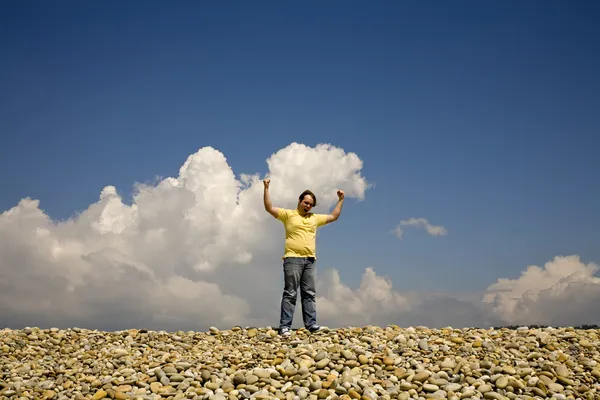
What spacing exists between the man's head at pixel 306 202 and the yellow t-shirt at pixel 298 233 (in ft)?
0.37

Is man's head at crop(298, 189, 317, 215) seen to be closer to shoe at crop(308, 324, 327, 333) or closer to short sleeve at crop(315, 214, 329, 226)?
short sleeve at crop(315, 214, 329, 226)

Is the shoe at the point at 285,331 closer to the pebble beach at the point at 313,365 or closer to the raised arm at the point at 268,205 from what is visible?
the pebble beach at the point at 313,365

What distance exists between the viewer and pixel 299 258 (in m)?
10.6

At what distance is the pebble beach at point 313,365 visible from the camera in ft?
25.5

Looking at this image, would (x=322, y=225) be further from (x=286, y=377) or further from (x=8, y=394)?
(x=8, y=394)

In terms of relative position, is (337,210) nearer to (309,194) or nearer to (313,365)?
(309,194)

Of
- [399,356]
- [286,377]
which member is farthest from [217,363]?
[399,356]

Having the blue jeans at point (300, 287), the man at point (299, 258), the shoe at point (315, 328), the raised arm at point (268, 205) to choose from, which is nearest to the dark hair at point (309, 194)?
the man at point (299, 258)

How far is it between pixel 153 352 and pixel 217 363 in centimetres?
170

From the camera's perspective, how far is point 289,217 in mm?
10781

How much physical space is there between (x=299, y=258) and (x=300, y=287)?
22.6 inches

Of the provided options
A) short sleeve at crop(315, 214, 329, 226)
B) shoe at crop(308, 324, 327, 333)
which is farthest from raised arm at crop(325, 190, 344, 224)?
shoe at crop(308, 324, 327, 333)

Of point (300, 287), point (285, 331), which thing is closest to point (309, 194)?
point (300, 287)

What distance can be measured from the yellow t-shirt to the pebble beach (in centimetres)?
148
